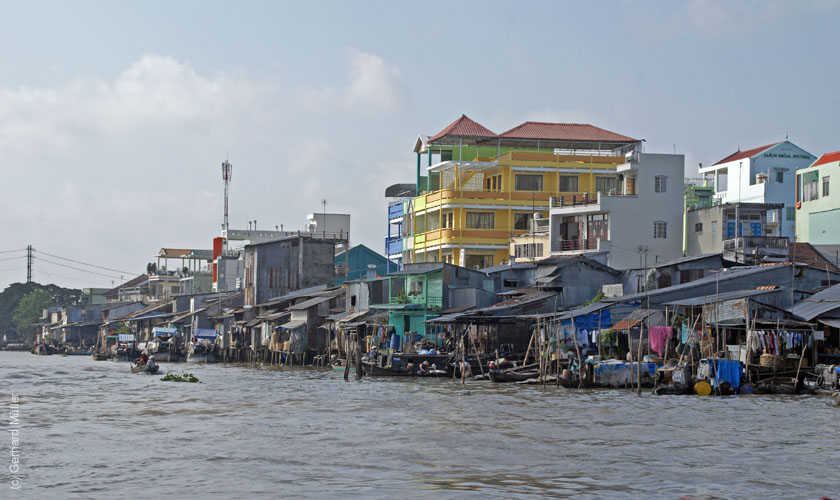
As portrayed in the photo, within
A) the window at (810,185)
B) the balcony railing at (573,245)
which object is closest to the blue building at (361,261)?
the balcony railing at (573,245)

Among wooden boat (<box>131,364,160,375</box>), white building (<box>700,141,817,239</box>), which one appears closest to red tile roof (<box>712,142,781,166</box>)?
white building (<box>700,141,817,239</box>)

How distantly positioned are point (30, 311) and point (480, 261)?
63.2 m

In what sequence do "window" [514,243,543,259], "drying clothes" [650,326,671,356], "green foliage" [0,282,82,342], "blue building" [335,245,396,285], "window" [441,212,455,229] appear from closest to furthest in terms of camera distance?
1. "drying clothes" [650,326,671,356]
2. "window" [514,243,543,259]
3. "window" [441,212,455,229]
4. "blue building" [335,245,396,285]
5. "green foliage" [0,282,82,342]

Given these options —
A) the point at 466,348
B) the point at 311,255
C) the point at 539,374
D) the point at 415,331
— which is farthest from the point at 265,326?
the point at 539,374

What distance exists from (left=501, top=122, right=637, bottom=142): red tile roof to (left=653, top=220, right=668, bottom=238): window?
31.0 ft

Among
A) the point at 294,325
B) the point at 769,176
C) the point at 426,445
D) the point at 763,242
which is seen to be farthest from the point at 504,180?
the point at 426,445

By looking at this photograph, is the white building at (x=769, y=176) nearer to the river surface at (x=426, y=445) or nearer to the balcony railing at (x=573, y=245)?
the balcony railing at (x=573, y=245)

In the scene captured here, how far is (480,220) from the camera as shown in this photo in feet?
190

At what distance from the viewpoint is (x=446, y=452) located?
1972cm

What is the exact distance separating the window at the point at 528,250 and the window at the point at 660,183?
6725 millimetres

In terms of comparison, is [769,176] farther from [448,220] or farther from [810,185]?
[448,220]

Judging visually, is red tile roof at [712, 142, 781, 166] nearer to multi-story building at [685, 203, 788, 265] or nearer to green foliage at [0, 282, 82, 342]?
multi-story building at [685, 203, 788, 265]

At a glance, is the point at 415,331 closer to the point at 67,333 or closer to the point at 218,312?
the point at 218,312

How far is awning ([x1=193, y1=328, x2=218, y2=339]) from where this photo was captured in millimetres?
67312
